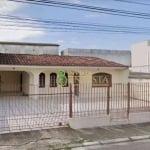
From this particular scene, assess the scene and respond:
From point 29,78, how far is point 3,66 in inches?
124

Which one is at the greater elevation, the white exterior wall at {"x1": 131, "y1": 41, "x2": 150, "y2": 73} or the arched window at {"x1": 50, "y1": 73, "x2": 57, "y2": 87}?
the white exterior wall at {"x1": 131, "y1": 41, "x2": 150, "y2": 73}

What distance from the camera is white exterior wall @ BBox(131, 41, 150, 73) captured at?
3059 cm

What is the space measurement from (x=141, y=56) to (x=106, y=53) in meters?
4.11

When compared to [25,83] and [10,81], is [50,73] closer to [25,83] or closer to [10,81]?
[25,83]

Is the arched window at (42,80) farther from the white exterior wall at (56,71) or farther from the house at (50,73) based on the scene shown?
the white exterior wall at (56,71)

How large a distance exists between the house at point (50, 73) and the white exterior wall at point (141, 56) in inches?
295

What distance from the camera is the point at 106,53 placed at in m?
33.3

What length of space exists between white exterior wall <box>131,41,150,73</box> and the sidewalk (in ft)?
66.9

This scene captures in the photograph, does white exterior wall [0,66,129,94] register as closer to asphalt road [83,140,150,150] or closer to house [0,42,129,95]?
house [0,42,129,95]

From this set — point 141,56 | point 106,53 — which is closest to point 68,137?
point 141,56

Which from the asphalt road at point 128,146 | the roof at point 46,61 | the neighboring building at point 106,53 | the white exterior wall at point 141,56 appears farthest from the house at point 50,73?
the asphalt road at point 128,146

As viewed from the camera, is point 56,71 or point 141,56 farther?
point 141,56

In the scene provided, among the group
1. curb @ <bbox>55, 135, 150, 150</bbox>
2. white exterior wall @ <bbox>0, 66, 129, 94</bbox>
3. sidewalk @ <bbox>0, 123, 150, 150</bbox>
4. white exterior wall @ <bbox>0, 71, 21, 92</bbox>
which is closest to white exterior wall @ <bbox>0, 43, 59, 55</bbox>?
white exterior wall @ <bbox>0, 71, 21, 92</bbox>

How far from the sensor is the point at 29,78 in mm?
22891
